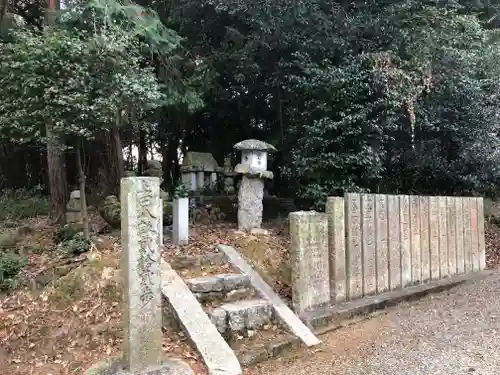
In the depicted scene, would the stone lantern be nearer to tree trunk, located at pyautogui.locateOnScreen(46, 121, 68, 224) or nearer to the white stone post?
the white stone post

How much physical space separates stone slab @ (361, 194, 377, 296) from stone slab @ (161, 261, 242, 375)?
220 cm

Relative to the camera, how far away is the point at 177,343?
3.92m

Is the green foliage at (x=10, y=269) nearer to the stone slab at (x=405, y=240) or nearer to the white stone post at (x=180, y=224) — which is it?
the white stone post at (x=180, y=224)

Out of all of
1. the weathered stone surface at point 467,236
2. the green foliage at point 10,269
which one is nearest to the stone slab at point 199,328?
the green foliage at point 10,269

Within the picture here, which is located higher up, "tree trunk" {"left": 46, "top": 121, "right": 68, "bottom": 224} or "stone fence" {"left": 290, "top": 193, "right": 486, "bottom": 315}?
"tree trunk" {"left": 46, "top": 121, "right": 68, "bottom": 224}

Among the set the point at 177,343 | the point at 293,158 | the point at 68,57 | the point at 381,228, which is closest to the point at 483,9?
the point at 293,158

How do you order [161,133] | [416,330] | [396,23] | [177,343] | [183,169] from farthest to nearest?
1. [161,133]
2. [183,169]
3. [396,23]
4. [416,330]
5. [177,343]

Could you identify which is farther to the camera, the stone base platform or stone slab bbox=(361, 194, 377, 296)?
stone slab bbox=(361, 194, 377, 296)

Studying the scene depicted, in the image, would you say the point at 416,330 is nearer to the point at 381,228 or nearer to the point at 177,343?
the point at 381,228

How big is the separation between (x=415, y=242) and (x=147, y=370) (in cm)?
417

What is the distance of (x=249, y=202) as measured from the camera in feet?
21.7

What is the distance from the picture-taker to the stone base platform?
3330mm

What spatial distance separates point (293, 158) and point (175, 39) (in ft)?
9.39

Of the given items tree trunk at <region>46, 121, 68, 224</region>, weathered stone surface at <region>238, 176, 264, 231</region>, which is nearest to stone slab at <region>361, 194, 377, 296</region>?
weathered stone surface at <region>238, 176, 264, 231</region>
